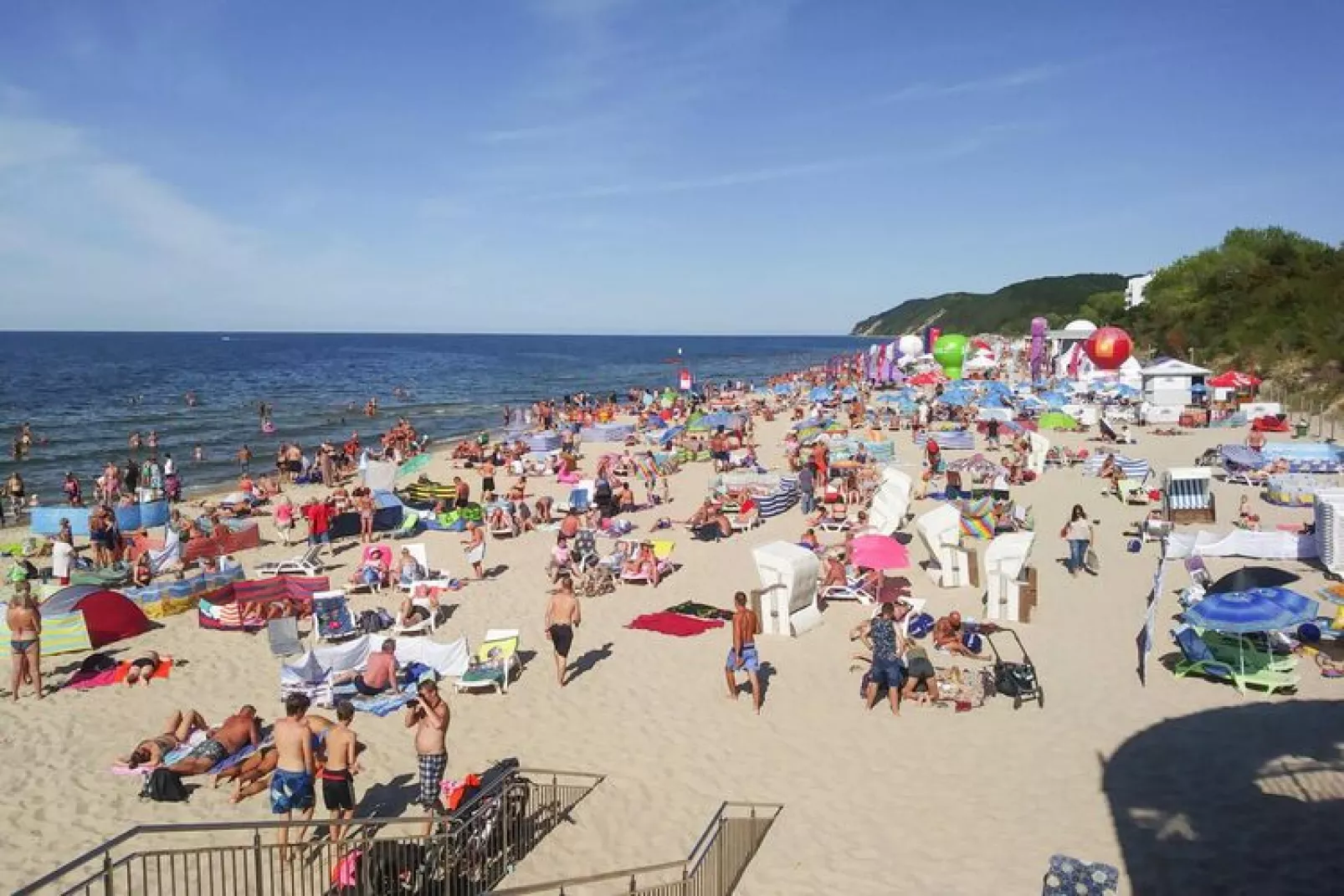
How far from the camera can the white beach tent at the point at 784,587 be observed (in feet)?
34.0

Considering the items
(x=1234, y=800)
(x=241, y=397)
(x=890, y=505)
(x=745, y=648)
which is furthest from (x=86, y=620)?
(x=241, y=397)

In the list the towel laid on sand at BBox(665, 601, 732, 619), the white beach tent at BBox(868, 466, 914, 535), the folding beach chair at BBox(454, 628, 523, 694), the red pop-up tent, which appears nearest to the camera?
the folding beach chair at BBox(454, 628, 523, 694)

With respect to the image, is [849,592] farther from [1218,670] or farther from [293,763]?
[293,763]

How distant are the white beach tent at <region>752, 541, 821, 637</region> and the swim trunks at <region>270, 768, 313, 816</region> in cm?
549

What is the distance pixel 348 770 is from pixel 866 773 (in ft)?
A: 12.7

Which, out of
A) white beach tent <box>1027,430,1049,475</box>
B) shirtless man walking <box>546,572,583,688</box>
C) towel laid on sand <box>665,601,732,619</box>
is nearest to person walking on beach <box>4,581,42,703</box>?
shirtless man walking <box>546,572,583,688</box>

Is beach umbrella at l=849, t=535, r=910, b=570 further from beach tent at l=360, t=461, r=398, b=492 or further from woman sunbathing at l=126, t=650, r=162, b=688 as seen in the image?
beach tent at l=360, t=461, r=398, b=492

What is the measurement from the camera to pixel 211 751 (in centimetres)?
739

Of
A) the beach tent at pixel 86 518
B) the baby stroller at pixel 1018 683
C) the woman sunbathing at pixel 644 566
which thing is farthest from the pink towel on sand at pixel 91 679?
the baby stroller at pixel 1018 683

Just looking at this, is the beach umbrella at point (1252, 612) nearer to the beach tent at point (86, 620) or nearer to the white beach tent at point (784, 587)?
the white beach tent at point (784, 587)

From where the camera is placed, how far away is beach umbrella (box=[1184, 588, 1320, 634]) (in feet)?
26.5

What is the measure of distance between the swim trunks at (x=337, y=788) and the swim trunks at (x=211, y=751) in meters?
1.90

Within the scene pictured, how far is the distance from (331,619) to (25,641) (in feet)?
9.61

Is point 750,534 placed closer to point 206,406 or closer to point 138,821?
point 138,821
